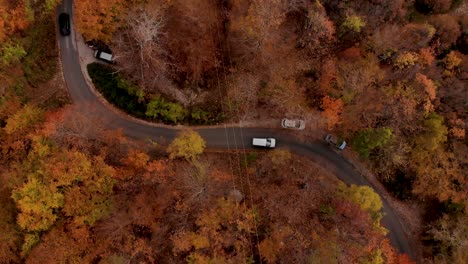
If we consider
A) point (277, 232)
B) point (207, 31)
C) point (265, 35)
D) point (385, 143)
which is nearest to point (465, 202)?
point (385, 143)

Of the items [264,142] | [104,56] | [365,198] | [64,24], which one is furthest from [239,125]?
[64,24]

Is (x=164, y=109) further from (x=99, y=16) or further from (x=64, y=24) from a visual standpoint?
(x=64, y=24)

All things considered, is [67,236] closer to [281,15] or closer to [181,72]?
[181,72]

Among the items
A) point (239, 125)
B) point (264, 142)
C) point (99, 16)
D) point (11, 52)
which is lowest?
point (264, 142)

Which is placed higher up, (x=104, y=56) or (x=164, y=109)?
(x=104, y=56)

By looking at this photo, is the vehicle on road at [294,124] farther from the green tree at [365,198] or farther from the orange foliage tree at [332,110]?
the green tree at [365,198]

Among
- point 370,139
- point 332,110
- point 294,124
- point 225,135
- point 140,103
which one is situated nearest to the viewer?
point 370,139

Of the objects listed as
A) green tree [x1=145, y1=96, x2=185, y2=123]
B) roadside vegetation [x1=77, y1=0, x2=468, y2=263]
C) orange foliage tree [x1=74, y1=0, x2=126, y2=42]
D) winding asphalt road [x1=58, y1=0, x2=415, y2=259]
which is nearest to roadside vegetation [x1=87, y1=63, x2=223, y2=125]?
green tree [x1=145, y1=96, x2=185, y2=123]
